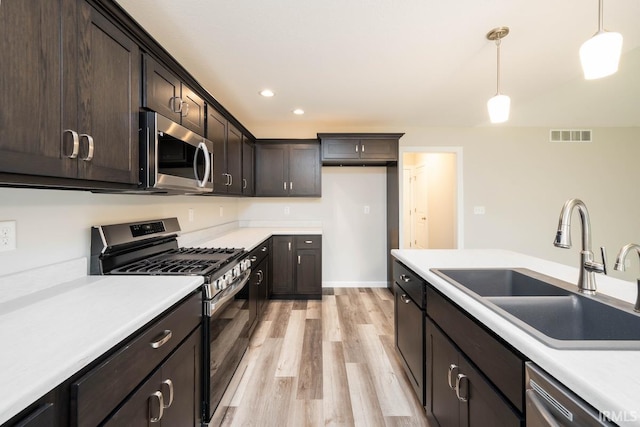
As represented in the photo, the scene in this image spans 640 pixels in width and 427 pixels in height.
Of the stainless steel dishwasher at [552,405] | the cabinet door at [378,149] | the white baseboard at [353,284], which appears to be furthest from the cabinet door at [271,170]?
the stainless steel dishwasher at [552,405]

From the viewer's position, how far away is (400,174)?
3732 mm

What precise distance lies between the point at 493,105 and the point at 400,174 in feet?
6.25

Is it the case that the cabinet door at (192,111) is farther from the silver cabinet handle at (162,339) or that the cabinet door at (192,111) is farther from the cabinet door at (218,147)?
the silver cabinet handle at (162,339)

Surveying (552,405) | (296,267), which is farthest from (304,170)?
(552,405)

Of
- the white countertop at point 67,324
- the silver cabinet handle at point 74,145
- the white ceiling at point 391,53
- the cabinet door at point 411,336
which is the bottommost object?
the cabinet door at point 411,336

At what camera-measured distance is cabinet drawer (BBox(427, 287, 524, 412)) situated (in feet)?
2.59

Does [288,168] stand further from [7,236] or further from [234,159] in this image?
[7,236]

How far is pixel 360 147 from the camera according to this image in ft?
11.9

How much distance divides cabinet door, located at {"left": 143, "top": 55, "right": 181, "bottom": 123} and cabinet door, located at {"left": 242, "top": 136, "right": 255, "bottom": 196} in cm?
152

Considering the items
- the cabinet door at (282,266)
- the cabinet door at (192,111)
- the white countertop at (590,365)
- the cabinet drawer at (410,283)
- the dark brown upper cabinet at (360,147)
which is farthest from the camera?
the dark brown upper cabinet at (360,147)

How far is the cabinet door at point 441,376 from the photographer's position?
1.17m

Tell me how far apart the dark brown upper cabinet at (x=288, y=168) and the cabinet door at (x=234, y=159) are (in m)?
0.65

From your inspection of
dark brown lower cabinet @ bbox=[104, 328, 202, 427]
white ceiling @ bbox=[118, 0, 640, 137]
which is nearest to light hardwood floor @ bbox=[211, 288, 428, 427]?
dark brown lower cabinet @ bbox=[104, 328, 202, 427]

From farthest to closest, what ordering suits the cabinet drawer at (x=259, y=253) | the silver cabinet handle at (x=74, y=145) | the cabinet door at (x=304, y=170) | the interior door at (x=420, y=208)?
the interior door at (x=420, y=208), the cabinet door at (x=304, y=170), the cabinet drawer at (x=259, y=253), the silver cabinet handle at (x=74, y=145)
